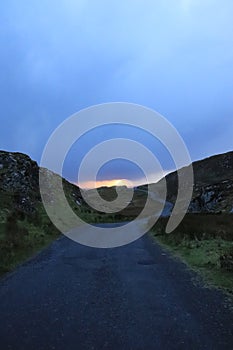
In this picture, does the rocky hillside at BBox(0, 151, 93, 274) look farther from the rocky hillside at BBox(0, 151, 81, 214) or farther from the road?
the road

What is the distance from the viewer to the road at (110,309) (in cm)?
666

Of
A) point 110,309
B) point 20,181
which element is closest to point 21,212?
point 20,181

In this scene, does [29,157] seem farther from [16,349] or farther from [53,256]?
[16,349]

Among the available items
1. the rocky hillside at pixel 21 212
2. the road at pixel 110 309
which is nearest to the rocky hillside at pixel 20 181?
the rocky hillside at pixel 21 212

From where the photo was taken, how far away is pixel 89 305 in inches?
360

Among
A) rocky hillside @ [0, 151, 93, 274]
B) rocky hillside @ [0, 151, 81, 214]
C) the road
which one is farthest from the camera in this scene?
rocky hillside @ [0, 151, 81, 214]

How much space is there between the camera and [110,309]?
8.77 m

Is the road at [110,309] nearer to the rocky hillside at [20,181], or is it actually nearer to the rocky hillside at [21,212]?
the rocky hillside at [21,212]

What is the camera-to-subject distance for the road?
666cm

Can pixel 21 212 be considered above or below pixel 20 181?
below

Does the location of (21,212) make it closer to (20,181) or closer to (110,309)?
(20,181)

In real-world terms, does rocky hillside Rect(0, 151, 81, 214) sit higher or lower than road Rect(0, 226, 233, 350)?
higher

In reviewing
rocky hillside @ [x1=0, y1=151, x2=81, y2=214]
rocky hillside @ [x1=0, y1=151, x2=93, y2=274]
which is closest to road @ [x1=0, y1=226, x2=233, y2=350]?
rocky hillside @ [x1=0, y1=151, x2=93, y2=274]

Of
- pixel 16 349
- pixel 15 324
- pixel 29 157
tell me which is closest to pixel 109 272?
pixel 15 324
